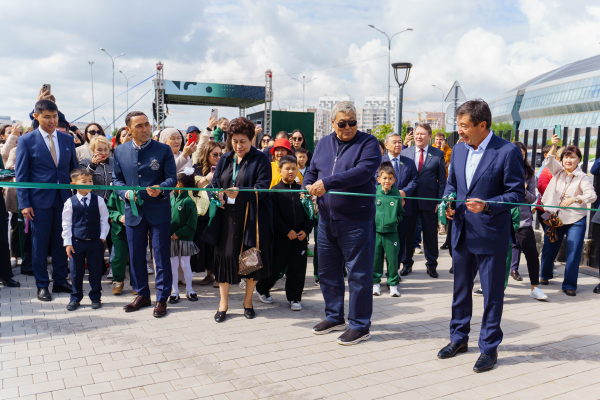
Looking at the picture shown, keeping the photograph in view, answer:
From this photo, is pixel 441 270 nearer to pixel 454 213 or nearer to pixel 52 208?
pixel 454 213

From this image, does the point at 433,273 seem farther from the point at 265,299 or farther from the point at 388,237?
the point at 265,299

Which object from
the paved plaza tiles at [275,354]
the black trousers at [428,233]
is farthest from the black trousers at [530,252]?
the black trousers at [428,233]

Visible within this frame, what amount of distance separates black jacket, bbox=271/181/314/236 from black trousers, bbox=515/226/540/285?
2.79 metres

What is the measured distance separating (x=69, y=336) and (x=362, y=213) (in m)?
2.88

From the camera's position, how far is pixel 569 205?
19.4 ft

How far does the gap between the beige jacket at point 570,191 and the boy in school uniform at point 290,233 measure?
331cm

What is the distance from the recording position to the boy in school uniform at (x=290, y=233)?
5199mm

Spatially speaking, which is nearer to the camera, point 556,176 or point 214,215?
point 214,215

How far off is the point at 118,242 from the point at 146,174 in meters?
1.24

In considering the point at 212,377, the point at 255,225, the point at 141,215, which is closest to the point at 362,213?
the point at 255,225

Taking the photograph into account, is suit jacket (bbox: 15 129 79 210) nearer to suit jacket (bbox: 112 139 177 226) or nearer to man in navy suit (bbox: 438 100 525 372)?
suit jacket (bbox: 112 139 177 226)

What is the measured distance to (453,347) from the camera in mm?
3916

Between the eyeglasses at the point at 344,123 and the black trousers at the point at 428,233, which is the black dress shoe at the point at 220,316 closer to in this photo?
the eyeglasses at the point at 344,123

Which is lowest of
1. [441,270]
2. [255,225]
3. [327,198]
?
[441,270]
